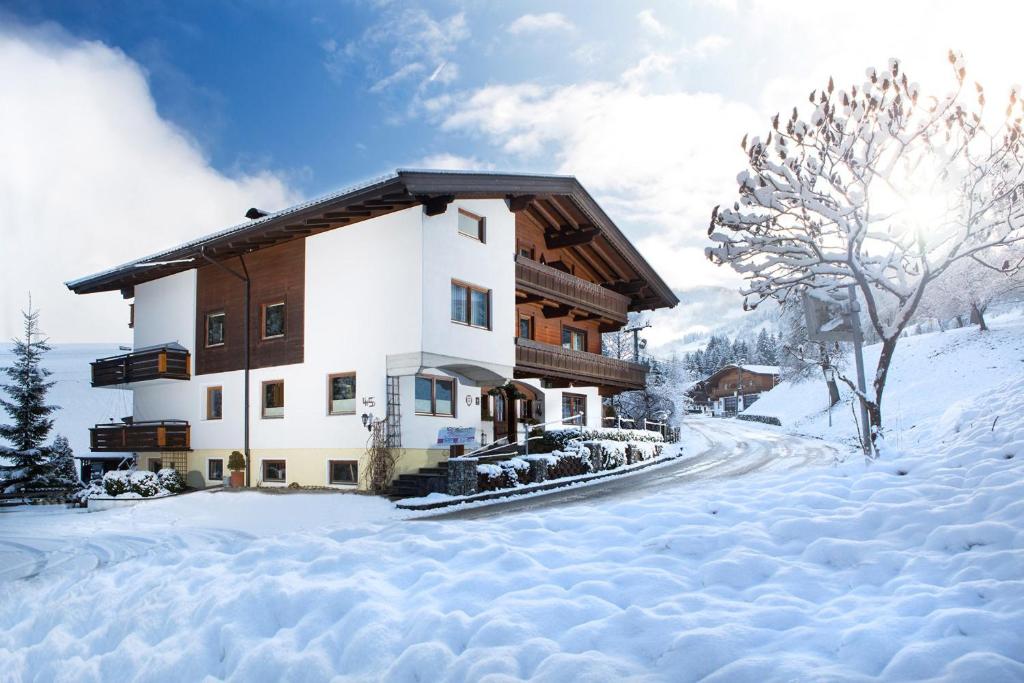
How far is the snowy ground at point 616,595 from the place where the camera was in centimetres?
490

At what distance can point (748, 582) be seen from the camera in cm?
623

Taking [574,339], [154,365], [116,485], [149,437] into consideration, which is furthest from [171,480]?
[574,339]

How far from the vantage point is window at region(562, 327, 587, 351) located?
3141cm

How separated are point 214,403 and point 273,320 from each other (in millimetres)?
4351

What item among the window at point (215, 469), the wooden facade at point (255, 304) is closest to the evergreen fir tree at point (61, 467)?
the window at point (215, 469)

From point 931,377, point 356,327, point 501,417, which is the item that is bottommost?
point 501,417

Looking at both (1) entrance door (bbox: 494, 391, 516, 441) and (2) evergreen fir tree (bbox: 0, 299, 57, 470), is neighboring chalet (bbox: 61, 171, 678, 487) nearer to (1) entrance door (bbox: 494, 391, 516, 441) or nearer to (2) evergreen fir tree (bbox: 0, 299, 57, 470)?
(1) entrance door (bbox: 494, 391, 516, 441)

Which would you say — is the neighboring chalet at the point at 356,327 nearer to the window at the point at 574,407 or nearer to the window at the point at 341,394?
the window at the point at 341,394

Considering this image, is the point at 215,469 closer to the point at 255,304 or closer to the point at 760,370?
the point at 255,304

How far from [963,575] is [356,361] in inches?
709

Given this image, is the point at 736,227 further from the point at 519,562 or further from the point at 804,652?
the point at 804,652

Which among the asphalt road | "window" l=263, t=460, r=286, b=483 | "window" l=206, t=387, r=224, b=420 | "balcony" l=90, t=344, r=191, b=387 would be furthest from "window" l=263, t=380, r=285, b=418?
the asphalt road

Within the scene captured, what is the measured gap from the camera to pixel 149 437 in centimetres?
2570

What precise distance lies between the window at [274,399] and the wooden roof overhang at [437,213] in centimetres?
475
